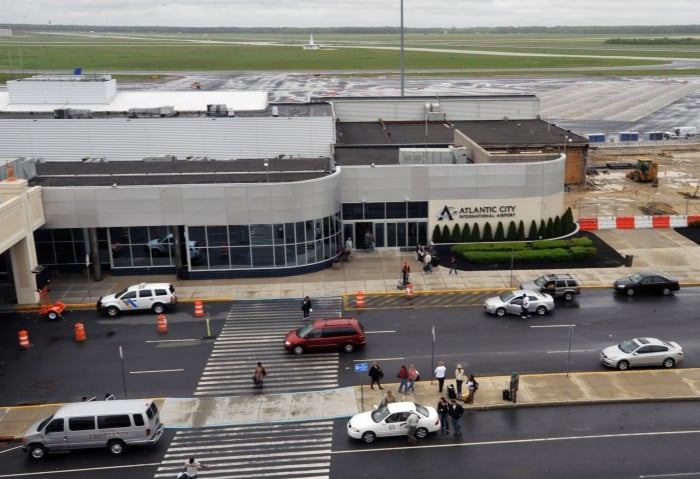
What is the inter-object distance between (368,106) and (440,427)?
173 feet

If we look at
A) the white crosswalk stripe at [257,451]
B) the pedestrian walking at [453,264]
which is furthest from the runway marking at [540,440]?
the pedestrian walking at [453,264]

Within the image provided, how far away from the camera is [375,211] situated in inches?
1866

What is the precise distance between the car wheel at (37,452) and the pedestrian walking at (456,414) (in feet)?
47.9

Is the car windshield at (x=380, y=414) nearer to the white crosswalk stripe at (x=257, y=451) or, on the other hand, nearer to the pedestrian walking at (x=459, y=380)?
the white crosswalk stripe at (x=257, y=451)

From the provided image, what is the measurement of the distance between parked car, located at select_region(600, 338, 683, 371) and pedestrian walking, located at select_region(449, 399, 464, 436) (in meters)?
8.78

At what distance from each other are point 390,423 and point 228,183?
75.1ft

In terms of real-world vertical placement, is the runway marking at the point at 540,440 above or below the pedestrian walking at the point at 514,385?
below

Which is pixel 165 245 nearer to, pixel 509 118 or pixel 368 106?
pixel 368 106

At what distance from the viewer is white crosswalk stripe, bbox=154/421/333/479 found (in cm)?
2387

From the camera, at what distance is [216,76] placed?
554 ft

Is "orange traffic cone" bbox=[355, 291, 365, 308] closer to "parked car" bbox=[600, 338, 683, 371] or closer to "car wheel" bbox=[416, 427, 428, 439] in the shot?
"parked car" bbox=[600, 338, 683, 371]

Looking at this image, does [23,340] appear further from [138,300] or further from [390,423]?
[390,423]

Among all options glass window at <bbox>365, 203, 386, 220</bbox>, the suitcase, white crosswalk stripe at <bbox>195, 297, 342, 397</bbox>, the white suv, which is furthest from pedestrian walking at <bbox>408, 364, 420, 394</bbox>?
glass window at <bbox>365, 203, 386, 220</bbox>

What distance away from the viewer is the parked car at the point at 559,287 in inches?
1534
